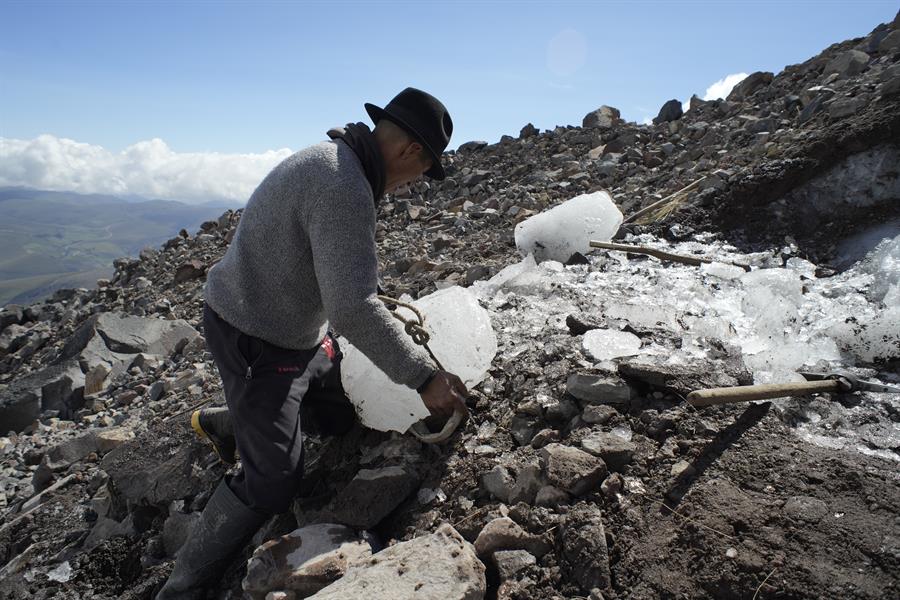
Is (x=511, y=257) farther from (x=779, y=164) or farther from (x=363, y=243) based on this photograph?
(x=363, y=243)

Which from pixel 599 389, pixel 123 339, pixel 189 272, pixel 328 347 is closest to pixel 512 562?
pixel 599 389

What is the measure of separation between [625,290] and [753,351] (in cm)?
95

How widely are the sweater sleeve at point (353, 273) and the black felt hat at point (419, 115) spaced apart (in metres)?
0.32

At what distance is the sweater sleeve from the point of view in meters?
1.78

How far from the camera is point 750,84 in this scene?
31.2ft

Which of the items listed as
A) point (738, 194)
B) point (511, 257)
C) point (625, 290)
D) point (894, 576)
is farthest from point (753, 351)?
point (511, 257)

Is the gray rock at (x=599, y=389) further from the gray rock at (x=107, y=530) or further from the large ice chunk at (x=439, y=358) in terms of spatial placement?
the gray rock at (x=107, y=530)

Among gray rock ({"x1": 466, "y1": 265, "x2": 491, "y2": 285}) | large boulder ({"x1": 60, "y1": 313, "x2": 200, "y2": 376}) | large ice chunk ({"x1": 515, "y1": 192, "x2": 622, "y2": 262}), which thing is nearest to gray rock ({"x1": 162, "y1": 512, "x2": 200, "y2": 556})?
gray rock ({"x1": 466, "y1": 265, "x2": 491, "y2": 285})

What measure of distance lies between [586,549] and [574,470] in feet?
0.85

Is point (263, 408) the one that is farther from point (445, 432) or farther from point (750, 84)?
point (750, 84)

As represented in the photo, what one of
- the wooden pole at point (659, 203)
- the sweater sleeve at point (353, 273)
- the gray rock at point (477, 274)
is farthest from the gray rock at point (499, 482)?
the wooden pole at point (659, 203)

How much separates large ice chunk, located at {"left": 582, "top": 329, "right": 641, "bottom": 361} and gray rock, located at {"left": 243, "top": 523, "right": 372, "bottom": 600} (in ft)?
4.13

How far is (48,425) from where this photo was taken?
5.22 m

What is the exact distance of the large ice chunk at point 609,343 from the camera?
93.7 inches
